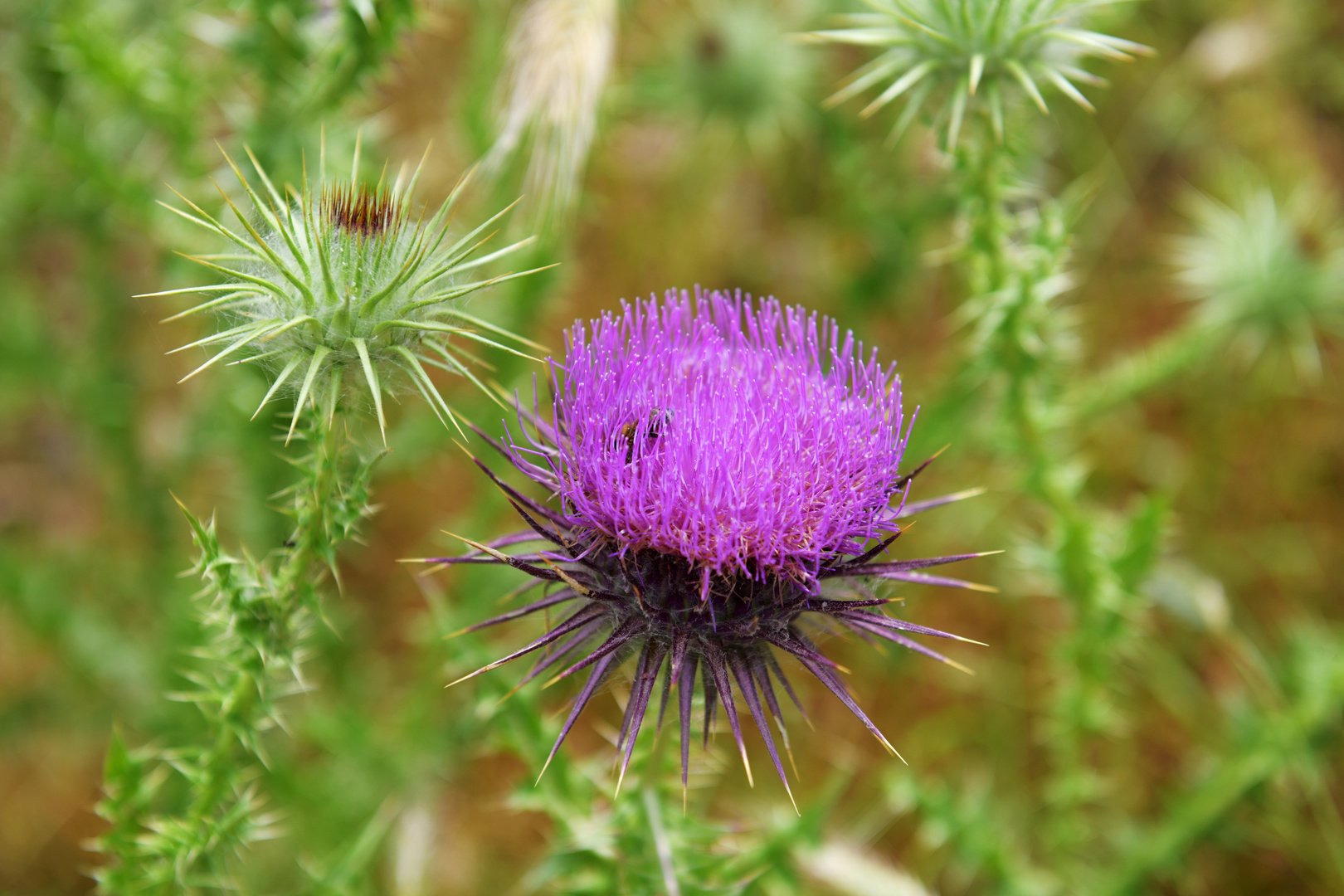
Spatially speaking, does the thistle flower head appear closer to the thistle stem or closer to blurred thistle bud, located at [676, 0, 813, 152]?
the thistle stem

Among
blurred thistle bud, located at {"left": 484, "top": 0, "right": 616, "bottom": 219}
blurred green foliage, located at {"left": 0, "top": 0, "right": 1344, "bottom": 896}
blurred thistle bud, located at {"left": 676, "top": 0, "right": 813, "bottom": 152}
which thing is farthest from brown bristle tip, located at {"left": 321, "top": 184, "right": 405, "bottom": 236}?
blurred thistle bud, located at {"left": 676, "top": 0, "right": 813, "bottom": 152}

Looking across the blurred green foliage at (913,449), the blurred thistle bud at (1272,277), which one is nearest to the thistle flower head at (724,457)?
the blurred green foliage at (913,449)

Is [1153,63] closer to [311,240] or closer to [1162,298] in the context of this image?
[1162,298]

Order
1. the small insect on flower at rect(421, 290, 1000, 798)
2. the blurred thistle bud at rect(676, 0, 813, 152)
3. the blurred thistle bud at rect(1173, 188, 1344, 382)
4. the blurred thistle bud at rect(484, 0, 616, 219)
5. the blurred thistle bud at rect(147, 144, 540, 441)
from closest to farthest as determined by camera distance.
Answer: the blurred thistle bud at rect(147, 144, 540, 441) → the small insect on flower at rect(421, 290, 1000, 798) → the blurred thistle bud at rect(484, 0, 616, 219) → the blurred thistle bud at rect(1173, 188, 1344, 382) → the blurred thistle bud at rect(676, 0, 813, 152)

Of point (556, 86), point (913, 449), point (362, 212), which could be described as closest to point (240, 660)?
point (362, 212)

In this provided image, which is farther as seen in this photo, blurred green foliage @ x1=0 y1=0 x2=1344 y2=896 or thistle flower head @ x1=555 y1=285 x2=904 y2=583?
blurred green foliage @ x1=0 y1=0 x2=1344 y2=896

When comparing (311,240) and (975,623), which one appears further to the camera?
(975,623)

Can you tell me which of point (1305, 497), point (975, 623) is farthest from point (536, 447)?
point (1305, 497)

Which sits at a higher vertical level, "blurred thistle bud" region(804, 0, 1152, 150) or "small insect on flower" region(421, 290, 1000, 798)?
"blurred thistle bud" region(804, 0, 1152, 150)
